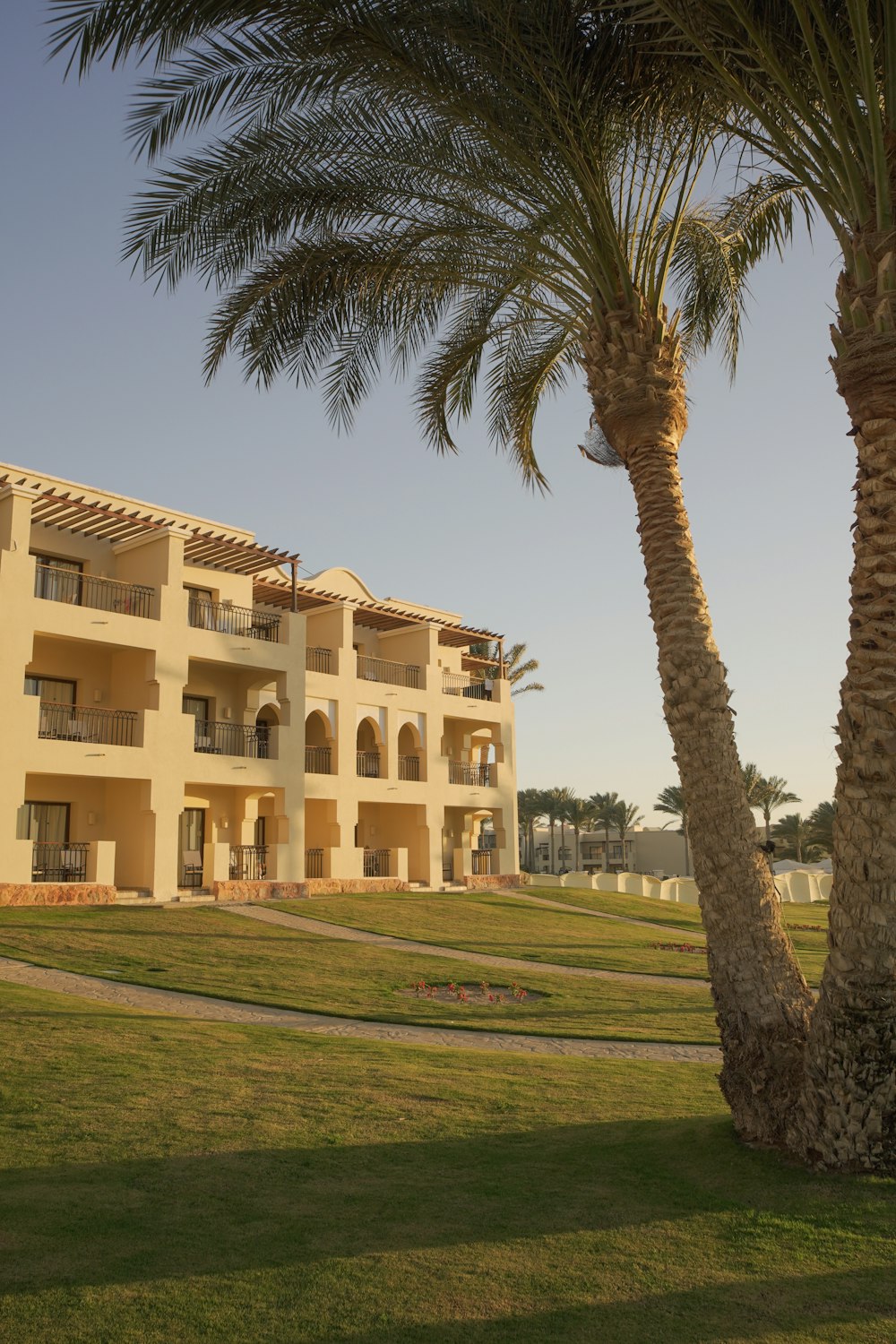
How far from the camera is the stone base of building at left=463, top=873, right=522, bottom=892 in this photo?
35.9 m

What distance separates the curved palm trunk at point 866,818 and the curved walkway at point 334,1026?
555 cm

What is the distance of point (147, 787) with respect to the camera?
2580cm

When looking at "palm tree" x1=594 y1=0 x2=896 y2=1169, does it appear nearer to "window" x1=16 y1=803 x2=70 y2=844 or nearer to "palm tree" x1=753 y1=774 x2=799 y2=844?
"window" x1=16 y1=803 x2=70 y2=844

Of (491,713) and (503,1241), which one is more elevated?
(491,713)

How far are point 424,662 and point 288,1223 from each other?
3078 cm

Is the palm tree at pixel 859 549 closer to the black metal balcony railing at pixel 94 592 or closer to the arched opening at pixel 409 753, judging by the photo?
the black metal balcony railing at pixel 94 592

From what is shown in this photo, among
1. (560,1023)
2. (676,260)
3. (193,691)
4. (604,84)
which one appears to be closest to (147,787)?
(193,691)

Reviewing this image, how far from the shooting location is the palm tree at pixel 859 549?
20.9 feet

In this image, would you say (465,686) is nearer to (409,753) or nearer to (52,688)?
(409,753)

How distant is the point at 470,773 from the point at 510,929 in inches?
538

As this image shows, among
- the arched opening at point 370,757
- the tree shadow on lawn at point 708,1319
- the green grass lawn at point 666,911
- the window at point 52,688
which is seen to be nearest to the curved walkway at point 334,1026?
the tree shadow on lawn at point 708,1319

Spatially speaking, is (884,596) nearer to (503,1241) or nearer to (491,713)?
(503,1241)

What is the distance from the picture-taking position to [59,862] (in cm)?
2448

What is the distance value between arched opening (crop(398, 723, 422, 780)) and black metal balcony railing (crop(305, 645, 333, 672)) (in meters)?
4.16
